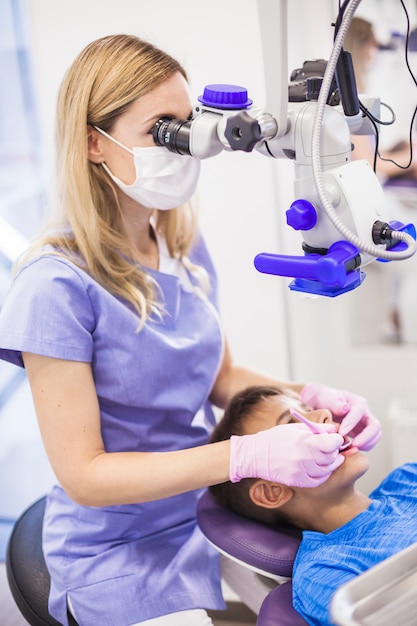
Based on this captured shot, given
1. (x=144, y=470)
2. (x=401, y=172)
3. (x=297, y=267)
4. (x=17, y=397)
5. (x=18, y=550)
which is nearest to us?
(x=297, y=267)

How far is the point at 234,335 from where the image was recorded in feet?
7.52

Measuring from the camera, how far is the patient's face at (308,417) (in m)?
1.46

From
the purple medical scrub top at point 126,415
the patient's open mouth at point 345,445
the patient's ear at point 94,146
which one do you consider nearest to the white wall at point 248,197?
the purple medical scrub top at point 126,415

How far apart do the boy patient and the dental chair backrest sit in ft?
0.10

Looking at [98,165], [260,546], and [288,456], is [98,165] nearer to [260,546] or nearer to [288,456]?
[288,456]

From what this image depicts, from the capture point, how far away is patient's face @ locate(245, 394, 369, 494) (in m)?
1.46

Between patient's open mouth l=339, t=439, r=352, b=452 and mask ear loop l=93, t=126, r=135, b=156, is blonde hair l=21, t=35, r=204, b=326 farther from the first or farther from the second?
patient's open mouth l=339, t=439, r=352, b=452

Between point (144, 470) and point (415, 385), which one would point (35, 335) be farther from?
Answer: point (415, 385)

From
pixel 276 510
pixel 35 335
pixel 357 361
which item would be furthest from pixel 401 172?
pixel 35 335

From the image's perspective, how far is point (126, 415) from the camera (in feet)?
5.15

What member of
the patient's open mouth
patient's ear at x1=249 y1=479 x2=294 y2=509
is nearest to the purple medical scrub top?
patient's ear at x1=249 y1=479 x2=294 y2=509

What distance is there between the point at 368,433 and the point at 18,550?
2.59 feet

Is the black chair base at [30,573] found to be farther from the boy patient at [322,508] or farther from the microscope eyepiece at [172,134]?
the microscope eyepiece at [172,134]

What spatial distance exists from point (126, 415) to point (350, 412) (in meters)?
0.46
